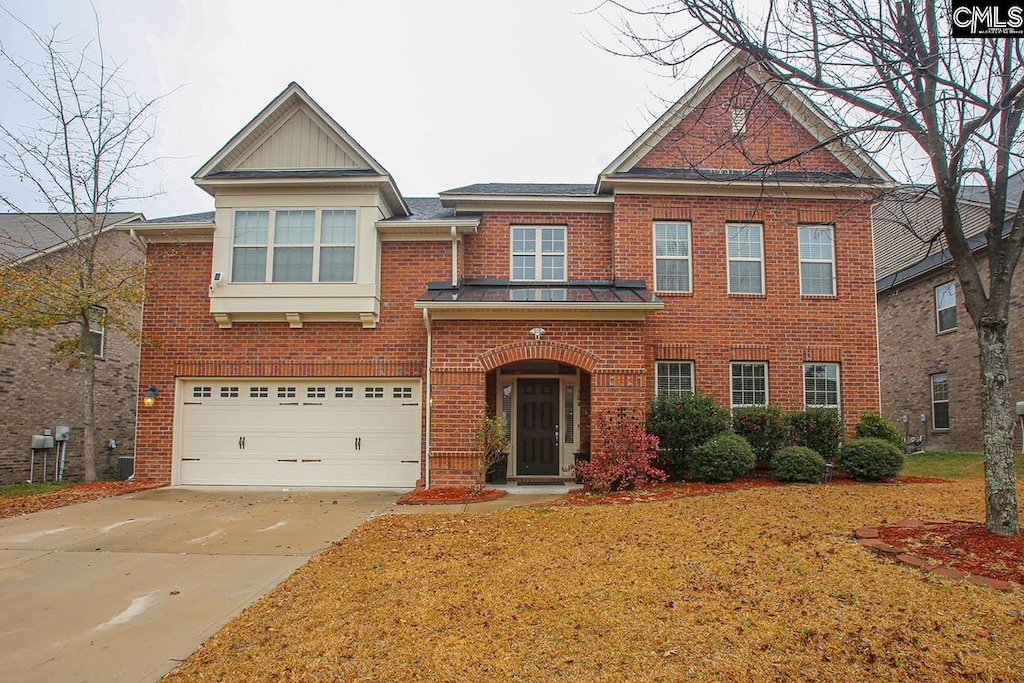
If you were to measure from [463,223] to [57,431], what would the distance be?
38.3ft

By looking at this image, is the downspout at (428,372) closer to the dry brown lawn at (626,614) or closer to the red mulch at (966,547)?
the dry brown lawn at (626,614)

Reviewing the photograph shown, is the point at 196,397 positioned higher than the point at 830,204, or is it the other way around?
the point at 830,204

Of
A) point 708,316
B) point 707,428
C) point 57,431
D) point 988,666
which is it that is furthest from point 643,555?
point 57,431

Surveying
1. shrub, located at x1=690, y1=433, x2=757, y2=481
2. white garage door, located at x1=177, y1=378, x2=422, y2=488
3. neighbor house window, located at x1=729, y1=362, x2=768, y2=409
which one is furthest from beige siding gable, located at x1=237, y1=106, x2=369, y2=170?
neighbor house window, located at x1=729, y1=362, x2=768, y2=409

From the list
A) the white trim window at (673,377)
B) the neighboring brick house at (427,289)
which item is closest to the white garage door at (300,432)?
the neighboring brick house at (427,289)

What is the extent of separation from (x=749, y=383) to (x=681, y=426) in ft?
8.14

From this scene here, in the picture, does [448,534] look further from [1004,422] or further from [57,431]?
[57,431]

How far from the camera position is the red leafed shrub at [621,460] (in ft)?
37.1

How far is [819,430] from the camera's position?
1284 cm

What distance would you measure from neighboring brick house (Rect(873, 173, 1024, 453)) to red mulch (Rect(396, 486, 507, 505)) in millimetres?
12246

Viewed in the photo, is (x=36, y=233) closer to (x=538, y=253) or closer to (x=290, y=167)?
(x=290, y=167)

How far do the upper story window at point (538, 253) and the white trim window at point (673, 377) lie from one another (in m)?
2.77

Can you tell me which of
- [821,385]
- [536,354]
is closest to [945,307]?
[821,385]

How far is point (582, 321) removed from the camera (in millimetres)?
12445
